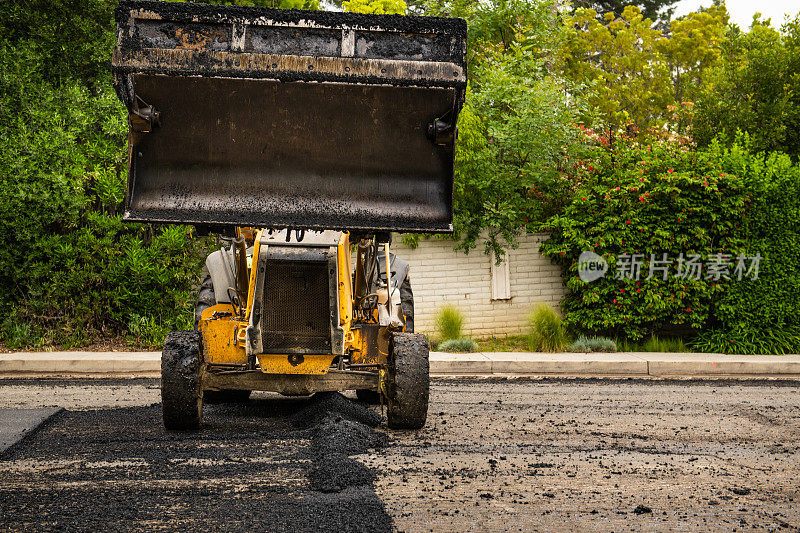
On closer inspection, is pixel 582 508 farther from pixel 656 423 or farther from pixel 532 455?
pixel 656 423

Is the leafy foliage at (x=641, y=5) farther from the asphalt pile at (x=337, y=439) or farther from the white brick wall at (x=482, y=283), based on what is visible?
the asphalt pile at (x=337, y=439)

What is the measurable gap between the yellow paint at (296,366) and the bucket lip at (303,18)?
2774 mm

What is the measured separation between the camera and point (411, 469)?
551 centimetres

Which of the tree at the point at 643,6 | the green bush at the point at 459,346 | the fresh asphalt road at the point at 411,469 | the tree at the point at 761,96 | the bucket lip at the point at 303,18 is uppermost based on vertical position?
the tree at the point at 643,6

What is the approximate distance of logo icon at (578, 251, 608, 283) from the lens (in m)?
15.1

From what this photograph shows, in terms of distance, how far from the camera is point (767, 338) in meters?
14.9

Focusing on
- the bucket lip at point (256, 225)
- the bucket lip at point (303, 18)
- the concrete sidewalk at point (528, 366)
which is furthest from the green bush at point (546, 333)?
the bucket lip at point (303, 18)

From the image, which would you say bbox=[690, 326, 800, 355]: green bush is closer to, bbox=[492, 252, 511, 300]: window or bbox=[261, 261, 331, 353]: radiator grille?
bbox=[492, 252, 511, 300]: window

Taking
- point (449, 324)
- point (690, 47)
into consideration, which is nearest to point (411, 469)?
point (449, 324)

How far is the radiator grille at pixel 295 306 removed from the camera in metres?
6.93

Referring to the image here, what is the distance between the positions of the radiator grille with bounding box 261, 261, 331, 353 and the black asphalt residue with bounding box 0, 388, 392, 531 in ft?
2.34

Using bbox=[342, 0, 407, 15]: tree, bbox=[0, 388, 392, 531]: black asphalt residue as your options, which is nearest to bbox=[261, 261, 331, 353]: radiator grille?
bbox=[0, 388, 392, 531]: black asphalt residue

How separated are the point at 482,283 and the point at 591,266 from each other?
6.75ft

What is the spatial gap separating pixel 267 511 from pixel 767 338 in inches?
495
